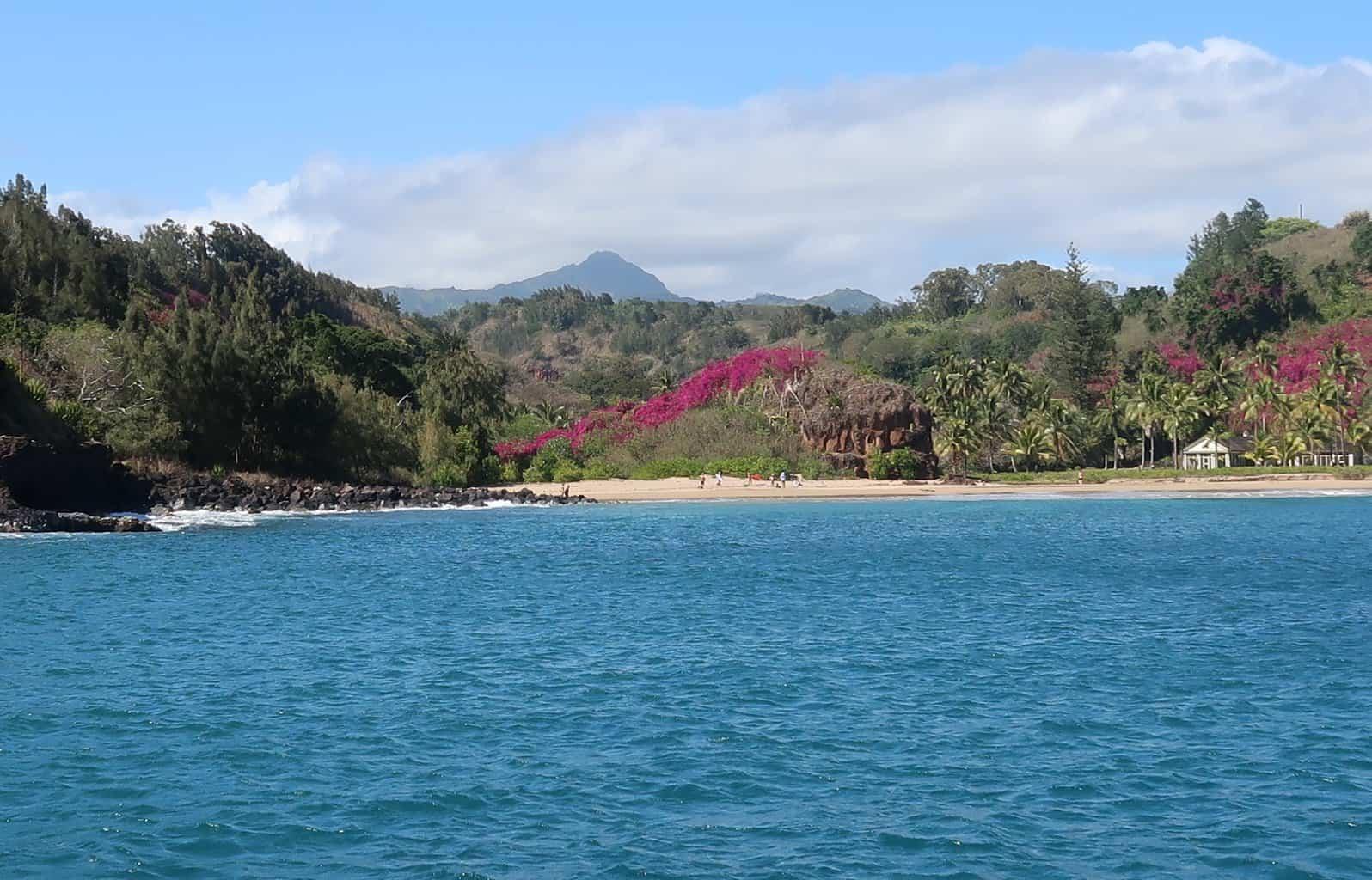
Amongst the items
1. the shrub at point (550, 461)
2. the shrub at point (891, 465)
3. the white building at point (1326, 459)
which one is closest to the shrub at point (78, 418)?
the shrub at point (550, 461)

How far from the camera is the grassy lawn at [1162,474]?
279ft

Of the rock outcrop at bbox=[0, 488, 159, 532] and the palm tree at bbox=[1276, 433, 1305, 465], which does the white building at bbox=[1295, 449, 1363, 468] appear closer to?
the palm tree at bbox=[1276, 433, 1305, 465]

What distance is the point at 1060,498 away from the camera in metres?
76.6

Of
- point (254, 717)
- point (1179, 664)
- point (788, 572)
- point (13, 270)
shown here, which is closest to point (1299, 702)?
point (1179, 664)

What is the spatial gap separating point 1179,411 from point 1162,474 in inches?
193

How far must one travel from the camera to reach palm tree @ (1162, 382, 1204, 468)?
90062 millimetres

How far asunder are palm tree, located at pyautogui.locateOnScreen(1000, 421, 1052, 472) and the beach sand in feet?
20.2

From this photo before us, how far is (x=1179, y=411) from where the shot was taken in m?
90.1

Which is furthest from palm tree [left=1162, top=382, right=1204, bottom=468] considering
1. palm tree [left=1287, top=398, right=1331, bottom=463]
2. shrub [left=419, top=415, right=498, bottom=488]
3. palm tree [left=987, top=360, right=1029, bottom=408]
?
shrub [left=419, top=415, right=498, bottom=488]

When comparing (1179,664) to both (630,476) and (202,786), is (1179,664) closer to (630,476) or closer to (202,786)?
(202,786)

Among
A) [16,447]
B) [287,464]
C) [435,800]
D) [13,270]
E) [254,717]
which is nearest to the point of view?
[435,800]

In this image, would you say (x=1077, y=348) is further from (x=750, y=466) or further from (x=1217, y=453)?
(x=750, y=466)

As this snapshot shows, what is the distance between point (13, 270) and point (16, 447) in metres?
30.5

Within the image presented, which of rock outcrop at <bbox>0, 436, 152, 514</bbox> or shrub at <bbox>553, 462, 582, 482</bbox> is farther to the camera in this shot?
shrub at <bbox>553, 462, 582, 482</bbox>
